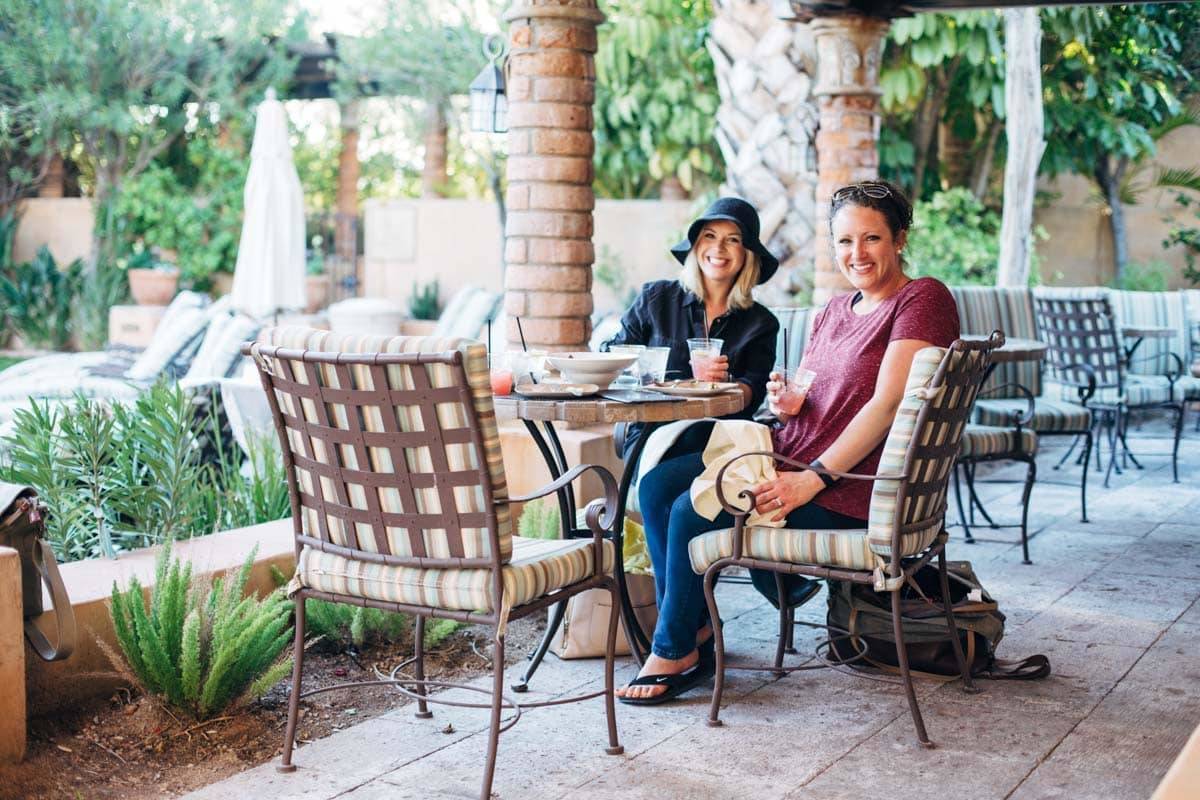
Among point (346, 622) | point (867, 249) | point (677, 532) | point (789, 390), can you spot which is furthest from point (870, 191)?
point (346, 622)

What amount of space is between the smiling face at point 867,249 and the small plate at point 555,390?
32.2 inches

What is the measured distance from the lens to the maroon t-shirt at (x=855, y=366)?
148 inches

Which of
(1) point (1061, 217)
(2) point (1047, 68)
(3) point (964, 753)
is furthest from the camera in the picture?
(1) point (1061, 217)

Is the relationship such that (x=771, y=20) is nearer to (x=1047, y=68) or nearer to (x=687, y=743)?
(x=1047, y=68)

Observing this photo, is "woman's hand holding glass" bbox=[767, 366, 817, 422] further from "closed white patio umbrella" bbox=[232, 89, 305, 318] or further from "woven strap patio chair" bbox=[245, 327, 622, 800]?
"closed white patio umbrella" bbox=[232, 89, 305, 318]

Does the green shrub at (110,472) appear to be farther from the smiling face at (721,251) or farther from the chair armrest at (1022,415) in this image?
the chair armrest at (1022,415)

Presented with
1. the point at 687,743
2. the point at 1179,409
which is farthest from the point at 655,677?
the point at 1179,409

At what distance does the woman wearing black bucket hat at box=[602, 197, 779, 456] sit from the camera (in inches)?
173

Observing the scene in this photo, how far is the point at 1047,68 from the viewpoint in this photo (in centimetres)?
1341

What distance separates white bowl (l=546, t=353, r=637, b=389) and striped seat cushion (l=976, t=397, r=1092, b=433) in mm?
3035

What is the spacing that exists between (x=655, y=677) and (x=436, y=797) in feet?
3.02

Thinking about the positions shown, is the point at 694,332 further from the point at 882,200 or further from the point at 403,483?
the point at 403,483

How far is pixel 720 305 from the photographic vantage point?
4.46m

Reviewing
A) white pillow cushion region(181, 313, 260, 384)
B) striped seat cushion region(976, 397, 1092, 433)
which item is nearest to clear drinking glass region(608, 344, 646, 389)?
striped seat cushion region(976, 397, 1092, 433)
